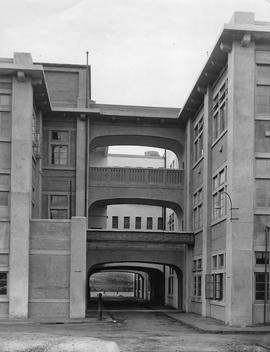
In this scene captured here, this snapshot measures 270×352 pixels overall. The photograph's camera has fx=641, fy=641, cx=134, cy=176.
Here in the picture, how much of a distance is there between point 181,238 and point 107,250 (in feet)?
15.4

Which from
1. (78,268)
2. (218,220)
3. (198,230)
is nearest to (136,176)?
(198,230)

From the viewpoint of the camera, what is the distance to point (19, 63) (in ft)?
105

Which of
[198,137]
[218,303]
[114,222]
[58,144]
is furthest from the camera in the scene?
[114,222]

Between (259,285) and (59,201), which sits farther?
(59,201)

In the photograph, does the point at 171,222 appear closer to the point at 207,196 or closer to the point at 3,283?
the point at 207,196

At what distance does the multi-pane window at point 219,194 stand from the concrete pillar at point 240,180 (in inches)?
70.5

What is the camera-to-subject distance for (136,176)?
41656 millimetres

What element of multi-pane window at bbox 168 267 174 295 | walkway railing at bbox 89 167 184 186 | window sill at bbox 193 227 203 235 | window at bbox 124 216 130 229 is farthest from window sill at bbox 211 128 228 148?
window at bbox 124 216 130 229

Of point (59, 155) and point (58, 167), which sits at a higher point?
point (59, 155)

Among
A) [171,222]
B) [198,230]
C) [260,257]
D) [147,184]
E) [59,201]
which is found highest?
[147,184]

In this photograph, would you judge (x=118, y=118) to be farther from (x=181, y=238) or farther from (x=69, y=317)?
(x=69, y=317)

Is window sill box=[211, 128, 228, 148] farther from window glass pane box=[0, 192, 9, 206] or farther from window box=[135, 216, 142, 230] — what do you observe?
window box=[135, 216, 142, 230]

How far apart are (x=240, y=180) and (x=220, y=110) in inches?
197

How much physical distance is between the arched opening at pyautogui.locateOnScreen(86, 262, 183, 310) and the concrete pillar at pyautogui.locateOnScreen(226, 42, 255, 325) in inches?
487
